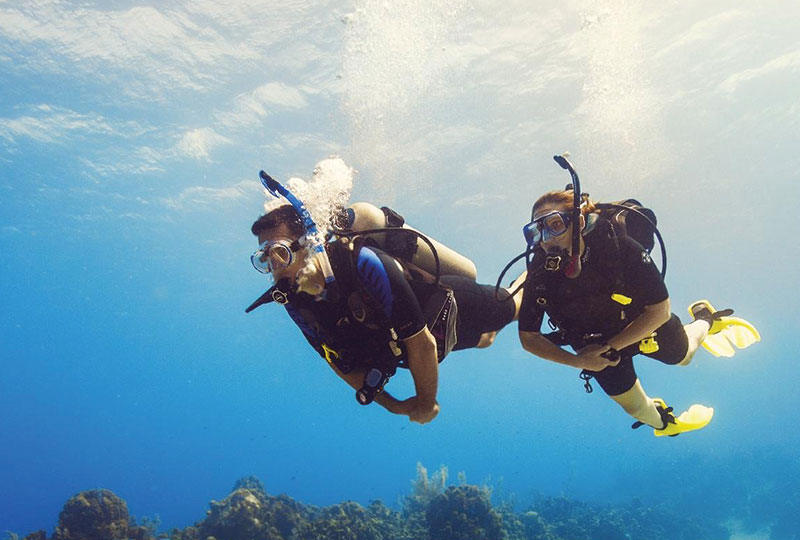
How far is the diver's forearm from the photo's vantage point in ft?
14.6

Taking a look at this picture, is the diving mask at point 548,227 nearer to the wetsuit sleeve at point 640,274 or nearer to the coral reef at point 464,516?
the wetsuit sleeve at point 640,274

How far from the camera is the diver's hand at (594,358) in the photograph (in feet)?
15.1

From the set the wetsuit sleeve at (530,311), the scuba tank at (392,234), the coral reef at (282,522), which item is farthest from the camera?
the coral reef at (282,522)

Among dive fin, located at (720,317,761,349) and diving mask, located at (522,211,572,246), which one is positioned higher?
dive fin, located at (720,317,761,349)

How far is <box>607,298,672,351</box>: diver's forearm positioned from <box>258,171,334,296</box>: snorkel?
9.80 feet

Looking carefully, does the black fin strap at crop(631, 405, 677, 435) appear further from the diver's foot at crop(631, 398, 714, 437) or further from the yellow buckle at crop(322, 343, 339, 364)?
the yellow buckle at crop(322, 343, 339, 364)

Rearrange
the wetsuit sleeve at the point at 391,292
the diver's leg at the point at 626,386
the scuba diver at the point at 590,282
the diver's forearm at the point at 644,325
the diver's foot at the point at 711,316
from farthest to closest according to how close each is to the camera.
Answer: the diver's foot at the point at 711,316
the diver's leg at the point at 626,386
the diver's forearm at the point at 644,325
the scuba diver at the point at 590,282
the wetsuit sleeve at the point at 391,292

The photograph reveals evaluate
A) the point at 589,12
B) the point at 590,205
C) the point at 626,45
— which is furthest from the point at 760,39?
the point at 590,205

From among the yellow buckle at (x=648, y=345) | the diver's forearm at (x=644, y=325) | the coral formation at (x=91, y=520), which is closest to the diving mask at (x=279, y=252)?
the diver's forearm at (x=644, y=325)

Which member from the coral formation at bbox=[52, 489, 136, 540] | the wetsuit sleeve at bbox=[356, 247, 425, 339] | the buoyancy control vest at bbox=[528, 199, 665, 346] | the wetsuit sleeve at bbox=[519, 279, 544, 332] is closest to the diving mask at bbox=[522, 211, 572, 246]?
the buoyancy control vest at bbox=[528, 199, 665, 346]

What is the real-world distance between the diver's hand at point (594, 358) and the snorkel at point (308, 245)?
2745mm

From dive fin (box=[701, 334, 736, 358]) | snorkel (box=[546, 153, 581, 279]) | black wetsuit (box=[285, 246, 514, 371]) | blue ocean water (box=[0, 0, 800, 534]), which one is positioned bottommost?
black wetsuit (box=[285, 246, 514, 371])

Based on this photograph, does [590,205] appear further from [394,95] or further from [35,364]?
[35,364]

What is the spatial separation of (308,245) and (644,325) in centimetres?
336
